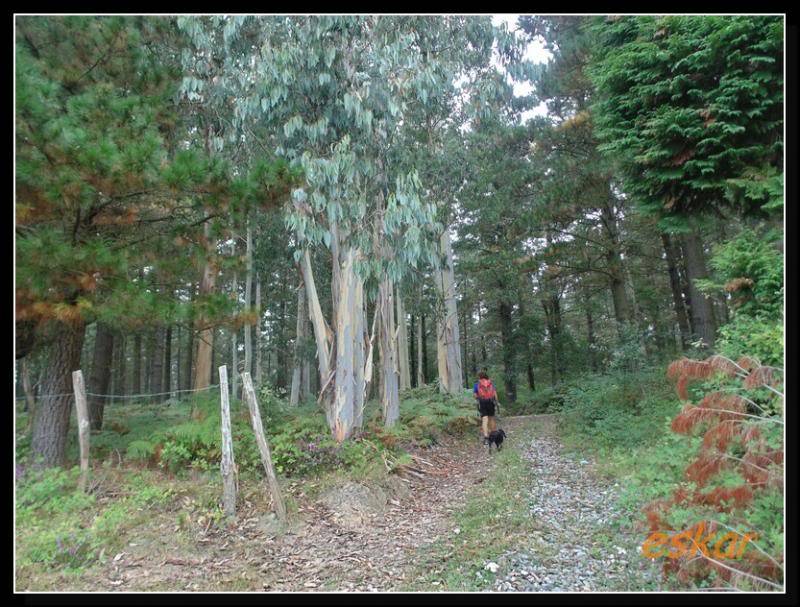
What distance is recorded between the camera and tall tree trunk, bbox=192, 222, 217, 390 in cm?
563

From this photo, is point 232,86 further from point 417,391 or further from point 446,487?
point 417,391

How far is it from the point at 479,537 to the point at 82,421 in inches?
175

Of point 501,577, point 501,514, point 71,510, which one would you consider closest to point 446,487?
point 501,514

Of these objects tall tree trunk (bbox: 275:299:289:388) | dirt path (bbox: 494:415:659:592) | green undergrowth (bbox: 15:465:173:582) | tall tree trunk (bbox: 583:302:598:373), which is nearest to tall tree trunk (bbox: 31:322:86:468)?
green undergrowth (bbox: 15:465:173:582)

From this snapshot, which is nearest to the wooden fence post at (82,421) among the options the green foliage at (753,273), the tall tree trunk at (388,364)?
the tall tree trunk at (388,364)

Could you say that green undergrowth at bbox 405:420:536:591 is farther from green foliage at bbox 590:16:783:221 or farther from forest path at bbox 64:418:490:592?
green foliage at bbox 590:16:783:221

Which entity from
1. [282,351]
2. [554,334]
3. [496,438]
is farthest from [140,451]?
[554,334]

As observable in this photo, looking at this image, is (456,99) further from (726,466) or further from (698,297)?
(726,466)

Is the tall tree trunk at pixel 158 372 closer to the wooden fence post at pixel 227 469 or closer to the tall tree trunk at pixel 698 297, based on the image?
the wooden fence post at pixel 227 469

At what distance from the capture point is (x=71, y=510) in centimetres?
443

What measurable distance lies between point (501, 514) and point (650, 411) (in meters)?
4.24

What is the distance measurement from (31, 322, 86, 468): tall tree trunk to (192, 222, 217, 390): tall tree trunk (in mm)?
1449

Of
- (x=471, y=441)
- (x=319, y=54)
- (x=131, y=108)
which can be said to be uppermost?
(x=319, y=54)

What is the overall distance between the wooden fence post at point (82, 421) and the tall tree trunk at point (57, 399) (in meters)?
0.63
